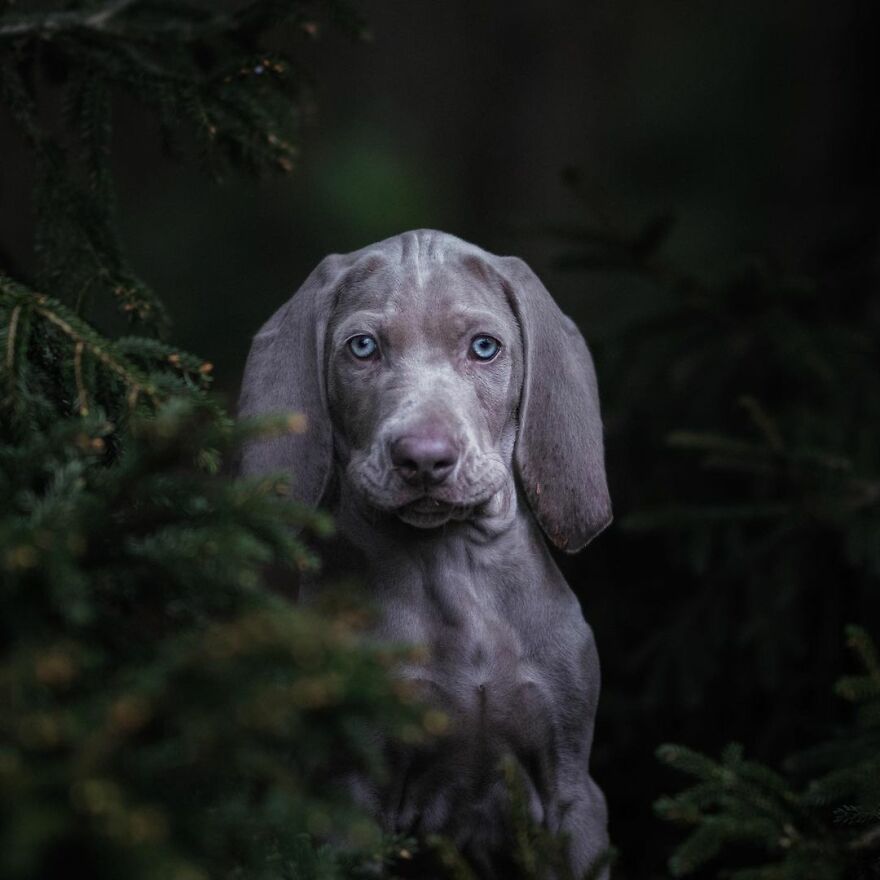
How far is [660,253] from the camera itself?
5.12 meters

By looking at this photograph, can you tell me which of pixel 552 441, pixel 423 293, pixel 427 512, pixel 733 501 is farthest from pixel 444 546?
pixel 733 501

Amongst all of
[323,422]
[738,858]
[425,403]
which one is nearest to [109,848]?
[425,403]

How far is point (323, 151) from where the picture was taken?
31.7 feet

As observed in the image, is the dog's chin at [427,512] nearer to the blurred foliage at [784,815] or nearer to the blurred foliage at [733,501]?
the blurred foliage at [784,815]

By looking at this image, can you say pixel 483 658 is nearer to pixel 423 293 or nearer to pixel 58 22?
pixel 423 293

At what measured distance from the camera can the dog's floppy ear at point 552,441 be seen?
299 centimetres

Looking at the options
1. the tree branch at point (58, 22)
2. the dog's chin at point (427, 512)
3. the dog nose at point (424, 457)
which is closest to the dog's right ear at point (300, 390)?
the dog's chin at point (427, 512)

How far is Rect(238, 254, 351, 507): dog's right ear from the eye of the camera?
2951mm

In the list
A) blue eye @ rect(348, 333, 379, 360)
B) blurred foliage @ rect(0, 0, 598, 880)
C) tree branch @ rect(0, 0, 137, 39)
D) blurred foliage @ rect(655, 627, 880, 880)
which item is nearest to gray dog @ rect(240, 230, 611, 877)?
blue eye @ rect(348, 333, 379, 360)

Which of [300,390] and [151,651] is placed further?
[300,390]

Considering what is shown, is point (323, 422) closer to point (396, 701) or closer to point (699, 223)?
point (396, 701)

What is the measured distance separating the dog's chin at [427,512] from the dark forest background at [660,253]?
132 cm

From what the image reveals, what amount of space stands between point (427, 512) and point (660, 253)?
272 centimetres

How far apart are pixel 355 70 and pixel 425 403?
8.50 metres
